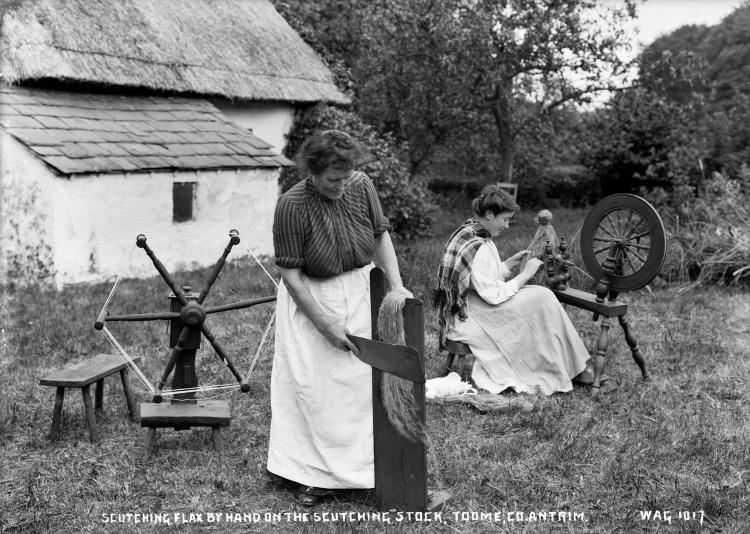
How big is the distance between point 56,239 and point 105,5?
4.26 metres

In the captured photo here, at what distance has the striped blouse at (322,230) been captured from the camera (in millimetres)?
3562

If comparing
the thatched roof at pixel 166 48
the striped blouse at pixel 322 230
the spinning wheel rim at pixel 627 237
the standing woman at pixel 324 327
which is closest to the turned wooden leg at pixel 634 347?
the spinning wheel rim at pixel 627 237

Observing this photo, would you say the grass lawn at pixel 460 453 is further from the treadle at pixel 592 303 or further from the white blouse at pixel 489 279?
the white blouse at pixel 489 279

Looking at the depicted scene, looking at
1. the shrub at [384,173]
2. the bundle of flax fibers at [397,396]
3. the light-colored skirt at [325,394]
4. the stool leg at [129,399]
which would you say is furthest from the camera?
the shrub at [384,173]

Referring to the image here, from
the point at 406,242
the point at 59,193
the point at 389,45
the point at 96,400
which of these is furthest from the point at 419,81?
the point at 96,400

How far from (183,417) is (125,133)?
6316mm

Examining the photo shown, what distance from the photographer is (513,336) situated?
5.38 metres

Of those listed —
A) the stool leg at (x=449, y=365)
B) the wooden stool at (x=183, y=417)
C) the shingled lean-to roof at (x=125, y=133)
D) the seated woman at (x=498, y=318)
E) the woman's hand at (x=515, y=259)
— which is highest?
the shingled lean-to roof at (x=125, y=133)

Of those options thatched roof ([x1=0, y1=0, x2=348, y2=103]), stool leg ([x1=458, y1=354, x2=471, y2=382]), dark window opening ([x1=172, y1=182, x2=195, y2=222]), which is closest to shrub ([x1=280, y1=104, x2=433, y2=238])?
thatched roof ([x1=0, y1=0, x2=348, y2=103])

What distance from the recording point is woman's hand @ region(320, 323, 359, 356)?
11.4 ft

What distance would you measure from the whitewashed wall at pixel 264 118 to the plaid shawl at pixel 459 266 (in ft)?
25.3

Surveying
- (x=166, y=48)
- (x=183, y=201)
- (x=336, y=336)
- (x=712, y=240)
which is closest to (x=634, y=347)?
(x=336, y=336)

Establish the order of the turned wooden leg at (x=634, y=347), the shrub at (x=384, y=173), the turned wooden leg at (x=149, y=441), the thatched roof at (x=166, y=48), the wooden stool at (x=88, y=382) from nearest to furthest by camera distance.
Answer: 1. the turned wooden leg at (x=149, y=441)
2. the wooden stool at (x=88, y=382)
3. the turned wooden leg at (x=634, y=347)
4. the thatched roof at (x=166, y=48)
5. the shrub at (x=384, y=173)

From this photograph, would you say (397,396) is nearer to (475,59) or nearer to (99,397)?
(99,397)
